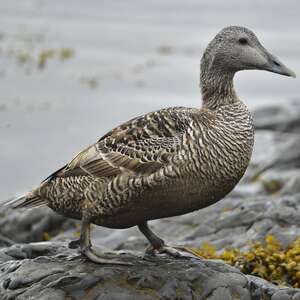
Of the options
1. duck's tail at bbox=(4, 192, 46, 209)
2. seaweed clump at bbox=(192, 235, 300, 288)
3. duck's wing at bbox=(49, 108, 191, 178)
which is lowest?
seaweed clump at bbox=(192, 235, 300, 288)

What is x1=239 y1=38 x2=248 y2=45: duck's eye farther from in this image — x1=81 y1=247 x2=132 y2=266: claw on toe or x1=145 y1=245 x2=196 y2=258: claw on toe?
x1=81 y1=247 x2=132 y2=266: claw on toe

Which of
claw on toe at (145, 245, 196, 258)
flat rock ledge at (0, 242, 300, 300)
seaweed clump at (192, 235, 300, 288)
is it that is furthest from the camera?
seaweed clump at (192, 235, 300, 288)

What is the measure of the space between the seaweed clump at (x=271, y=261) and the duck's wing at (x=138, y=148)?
4.49ft

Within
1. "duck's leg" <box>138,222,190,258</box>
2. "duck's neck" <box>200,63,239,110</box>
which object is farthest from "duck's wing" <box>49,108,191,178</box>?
"duck's leg" <box>138,222,190,258</box>

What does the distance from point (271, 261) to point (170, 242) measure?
1478mm

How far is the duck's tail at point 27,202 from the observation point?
705 cm

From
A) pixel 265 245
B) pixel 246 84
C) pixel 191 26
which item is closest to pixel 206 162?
pixel 265 245

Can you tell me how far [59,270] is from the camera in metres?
6.54

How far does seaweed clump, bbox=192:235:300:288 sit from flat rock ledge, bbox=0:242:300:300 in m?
0.58

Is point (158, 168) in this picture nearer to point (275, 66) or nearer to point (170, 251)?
point (170, 251)

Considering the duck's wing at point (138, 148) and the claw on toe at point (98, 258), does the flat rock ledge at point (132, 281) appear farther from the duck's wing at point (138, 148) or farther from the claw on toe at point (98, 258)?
the duck's wing at point (138, 148)

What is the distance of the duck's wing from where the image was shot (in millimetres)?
6469

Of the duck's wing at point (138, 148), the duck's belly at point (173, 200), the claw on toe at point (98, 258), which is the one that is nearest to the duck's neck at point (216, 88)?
the duck's wing at point (138, 148)

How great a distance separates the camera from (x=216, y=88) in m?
7.11
